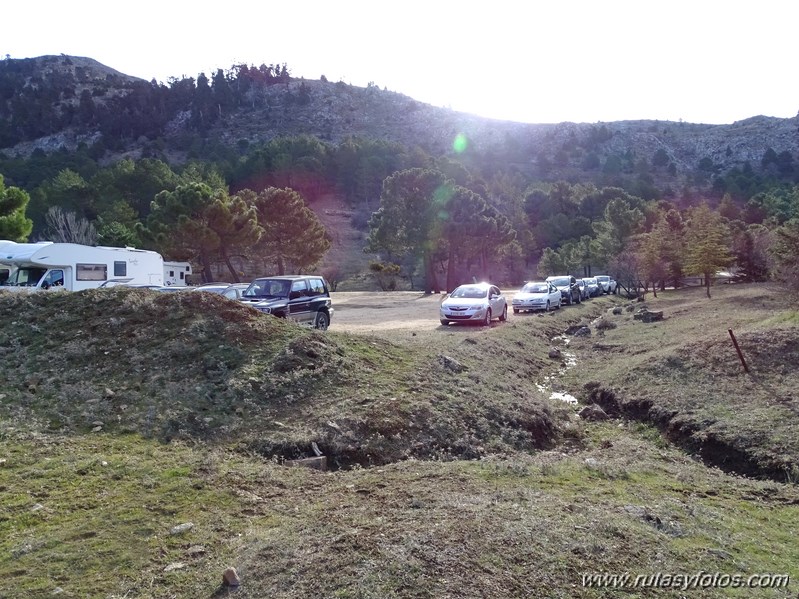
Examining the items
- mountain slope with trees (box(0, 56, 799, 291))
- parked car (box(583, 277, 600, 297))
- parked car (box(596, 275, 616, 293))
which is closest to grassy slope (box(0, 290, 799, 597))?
mountain slope with trees (box(0, 56, 799, 291))

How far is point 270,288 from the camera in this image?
647 inches

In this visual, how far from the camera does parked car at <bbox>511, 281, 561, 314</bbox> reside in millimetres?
27703

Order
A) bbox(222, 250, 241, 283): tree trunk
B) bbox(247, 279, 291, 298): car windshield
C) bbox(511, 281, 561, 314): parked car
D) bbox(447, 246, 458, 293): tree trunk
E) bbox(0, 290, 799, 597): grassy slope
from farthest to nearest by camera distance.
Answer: bbox(447, 246, 458, 293): tree trunk < bbox(222, 250, 241, 283): tree trunk < bbox(511, 281, 561, 314): parked car < bbox(247, 279, 291, 298): car windshield < bbox(0, 290, 799, 597): grassy slope

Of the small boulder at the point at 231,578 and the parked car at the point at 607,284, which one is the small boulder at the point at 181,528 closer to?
the small boulder at the point at 231,578

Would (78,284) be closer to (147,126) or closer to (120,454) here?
(120,454)

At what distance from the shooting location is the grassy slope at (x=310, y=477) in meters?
3.90

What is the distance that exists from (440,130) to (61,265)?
4868 inches

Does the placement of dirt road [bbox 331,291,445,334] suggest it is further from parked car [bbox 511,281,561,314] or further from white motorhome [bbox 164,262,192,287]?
white motorhome [bbox 164,262,192,287]

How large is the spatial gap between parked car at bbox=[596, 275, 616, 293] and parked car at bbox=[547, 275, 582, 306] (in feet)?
37.8

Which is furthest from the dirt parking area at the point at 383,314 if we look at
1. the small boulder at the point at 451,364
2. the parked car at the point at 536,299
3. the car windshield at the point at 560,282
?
the car windshield at the point at 560,282

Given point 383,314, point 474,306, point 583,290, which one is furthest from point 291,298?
point 583,290

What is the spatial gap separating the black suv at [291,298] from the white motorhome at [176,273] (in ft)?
68.1

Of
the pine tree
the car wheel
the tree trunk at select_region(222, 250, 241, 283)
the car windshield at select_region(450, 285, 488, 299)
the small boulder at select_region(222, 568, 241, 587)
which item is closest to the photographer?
the small boulder at select_region(222, 568, 241, 587)

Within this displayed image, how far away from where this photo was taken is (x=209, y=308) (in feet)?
37.3
